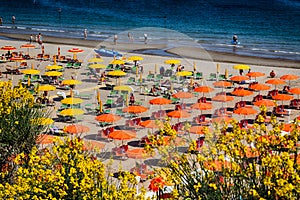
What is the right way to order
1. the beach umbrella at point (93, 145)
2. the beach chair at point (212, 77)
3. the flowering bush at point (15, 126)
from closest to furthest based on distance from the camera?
the flowering bush at point (15, 126) → the beach umbrella at point (93, 145) → the beach chair at point (212, 77)

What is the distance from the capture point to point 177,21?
104 metres

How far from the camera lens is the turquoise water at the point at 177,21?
6788 centimetres

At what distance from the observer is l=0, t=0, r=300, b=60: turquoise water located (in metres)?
67.9

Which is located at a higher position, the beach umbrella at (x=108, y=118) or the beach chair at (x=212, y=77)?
the beach chair at (x=212, y=77)

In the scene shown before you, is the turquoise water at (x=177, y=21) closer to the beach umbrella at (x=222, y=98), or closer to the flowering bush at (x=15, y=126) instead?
the beach umbrella at (x=222, y=98)

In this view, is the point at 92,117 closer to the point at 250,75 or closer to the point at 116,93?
the point at 116,93

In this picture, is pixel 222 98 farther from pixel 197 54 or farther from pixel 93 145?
pixel 197 54

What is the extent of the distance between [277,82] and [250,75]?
345 centimetres

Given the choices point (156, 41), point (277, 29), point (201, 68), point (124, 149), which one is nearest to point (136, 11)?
point (277, 29)

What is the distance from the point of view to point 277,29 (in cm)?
8706

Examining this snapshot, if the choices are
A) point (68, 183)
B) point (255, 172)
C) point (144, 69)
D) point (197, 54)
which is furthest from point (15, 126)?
point (197, 54)

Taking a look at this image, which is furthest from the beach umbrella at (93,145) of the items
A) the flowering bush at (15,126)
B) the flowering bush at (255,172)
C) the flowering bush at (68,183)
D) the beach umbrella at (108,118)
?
the flowering bush at (255,172)

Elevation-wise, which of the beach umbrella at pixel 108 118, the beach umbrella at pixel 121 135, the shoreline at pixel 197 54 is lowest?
the beach umbrella at pixel 121 135

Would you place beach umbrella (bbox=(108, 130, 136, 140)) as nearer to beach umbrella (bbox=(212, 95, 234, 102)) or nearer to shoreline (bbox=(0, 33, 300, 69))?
beach umbrella (bbox=(212, 95, 234, 102))
